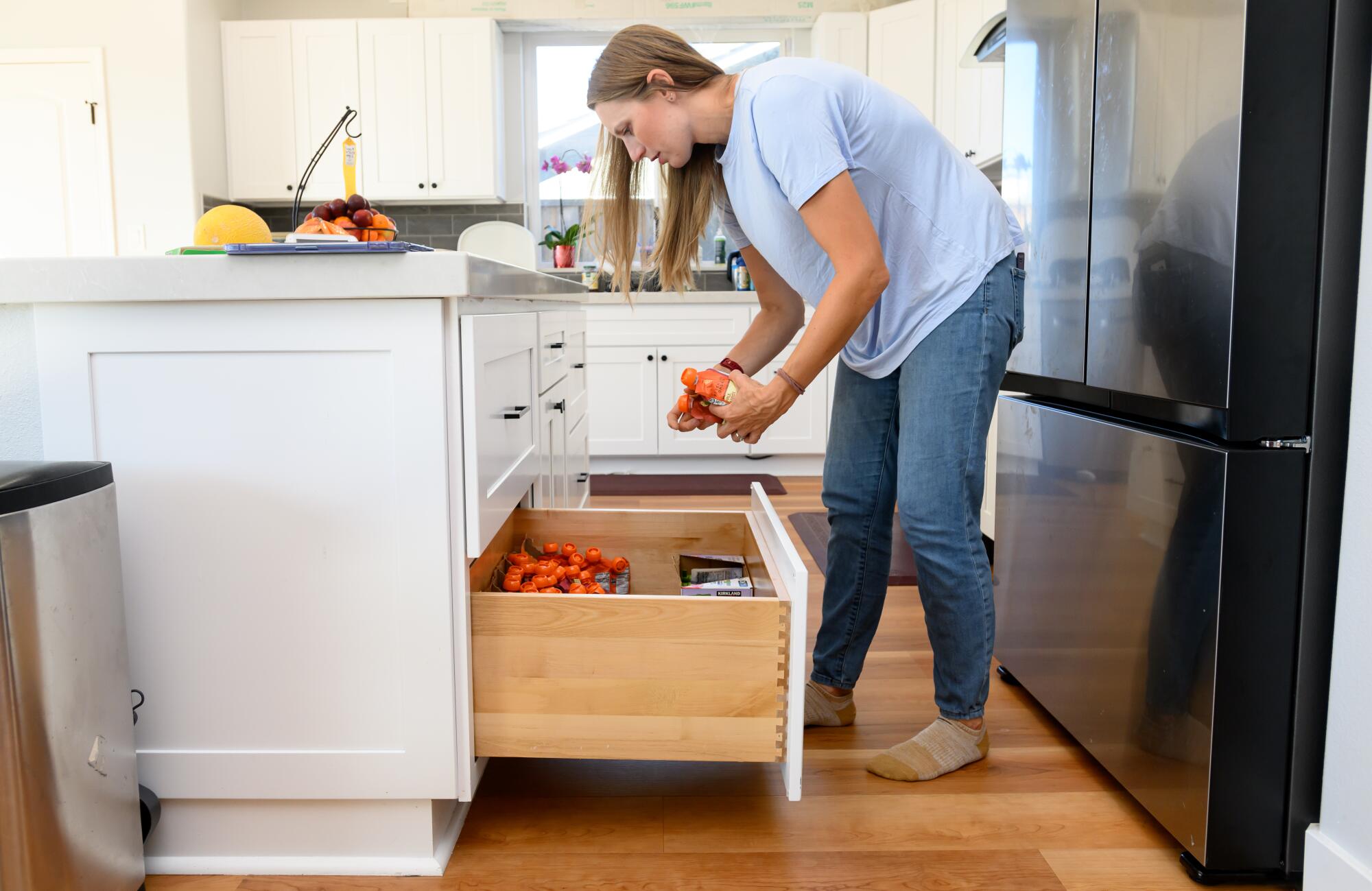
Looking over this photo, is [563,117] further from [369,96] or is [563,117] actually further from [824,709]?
[824,709]

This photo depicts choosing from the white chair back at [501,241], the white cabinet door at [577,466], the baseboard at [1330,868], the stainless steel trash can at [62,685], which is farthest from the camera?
the white chair back at [501,241]

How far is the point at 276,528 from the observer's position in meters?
1.24

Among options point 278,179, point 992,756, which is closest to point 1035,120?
point 992,756

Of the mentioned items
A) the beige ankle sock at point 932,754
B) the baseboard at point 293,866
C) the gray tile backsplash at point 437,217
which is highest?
the gray tile backsplash at point 437,217

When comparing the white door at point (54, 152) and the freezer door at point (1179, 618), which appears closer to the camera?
the freezer door at point (1179, 618)

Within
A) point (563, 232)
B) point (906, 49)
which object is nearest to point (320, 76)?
point (563, 232)

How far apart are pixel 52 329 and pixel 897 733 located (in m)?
1.40

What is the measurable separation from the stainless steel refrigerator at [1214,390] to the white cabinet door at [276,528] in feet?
3.04

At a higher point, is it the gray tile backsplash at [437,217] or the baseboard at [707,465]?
the gray tile backsplash at [437,217]

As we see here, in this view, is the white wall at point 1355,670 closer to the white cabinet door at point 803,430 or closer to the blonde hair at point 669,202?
the blonde hair at point 669,202

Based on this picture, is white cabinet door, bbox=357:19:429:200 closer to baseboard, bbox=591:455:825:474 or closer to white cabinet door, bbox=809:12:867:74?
baseboard, bbox=591:455:825:474

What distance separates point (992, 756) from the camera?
165 cm

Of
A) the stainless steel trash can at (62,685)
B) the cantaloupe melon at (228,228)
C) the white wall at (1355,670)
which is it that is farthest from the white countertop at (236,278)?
the white wall at (1355,670)

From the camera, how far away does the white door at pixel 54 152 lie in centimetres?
430
